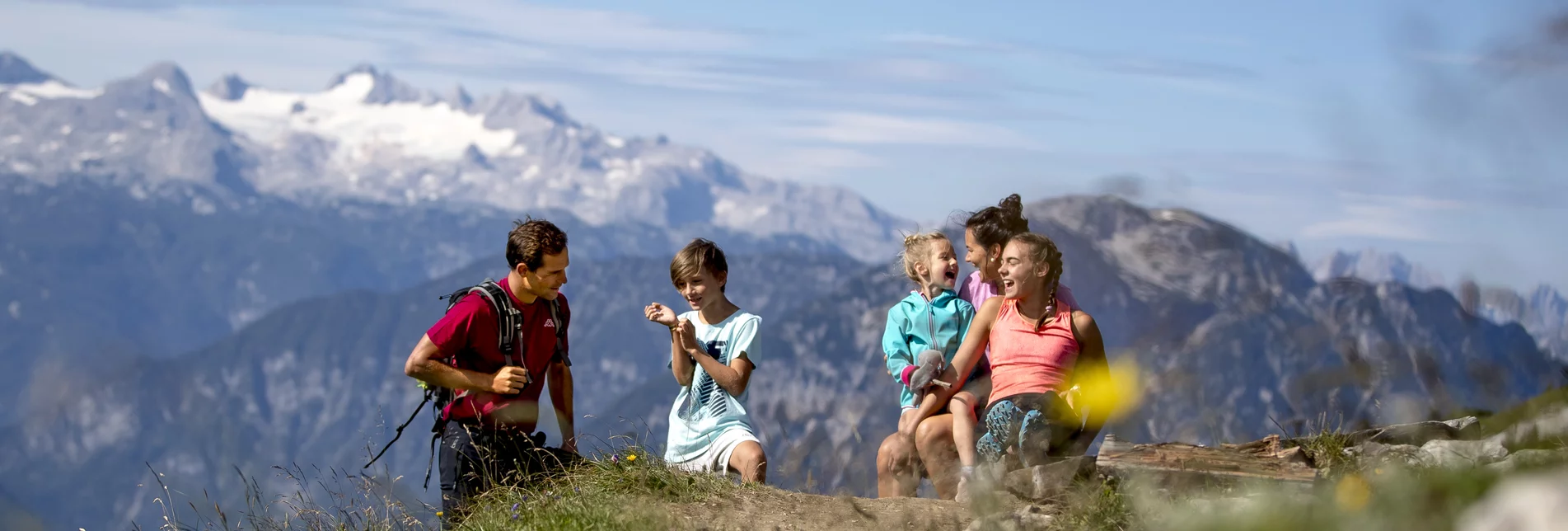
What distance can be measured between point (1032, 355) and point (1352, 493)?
2.68 meters

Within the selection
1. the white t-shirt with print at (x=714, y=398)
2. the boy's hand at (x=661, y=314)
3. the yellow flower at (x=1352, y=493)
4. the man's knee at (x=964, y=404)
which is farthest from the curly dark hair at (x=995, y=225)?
the yellow flower at (x=1352, y=493)

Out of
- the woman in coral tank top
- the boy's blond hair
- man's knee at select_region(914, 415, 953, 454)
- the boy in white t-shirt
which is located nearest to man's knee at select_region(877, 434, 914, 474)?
man's knee at select_region(914, 415, 953, 454)

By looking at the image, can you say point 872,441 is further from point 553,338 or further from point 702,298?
point 553,338

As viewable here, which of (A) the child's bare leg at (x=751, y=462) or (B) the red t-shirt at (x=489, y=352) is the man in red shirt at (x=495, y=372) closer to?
(B) the red t-shirt at (x=489, y=352)

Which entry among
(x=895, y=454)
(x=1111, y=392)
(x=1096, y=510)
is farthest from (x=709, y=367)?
(x=1096, y=510)

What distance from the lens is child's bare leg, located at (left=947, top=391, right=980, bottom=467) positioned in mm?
7117

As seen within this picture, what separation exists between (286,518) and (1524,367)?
5.34 meters

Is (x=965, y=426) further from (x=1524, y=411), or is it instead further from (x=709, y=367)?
(x=1524, y=411)

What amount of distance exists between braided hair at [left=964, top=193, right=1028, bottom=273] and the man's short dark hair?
7.75ft

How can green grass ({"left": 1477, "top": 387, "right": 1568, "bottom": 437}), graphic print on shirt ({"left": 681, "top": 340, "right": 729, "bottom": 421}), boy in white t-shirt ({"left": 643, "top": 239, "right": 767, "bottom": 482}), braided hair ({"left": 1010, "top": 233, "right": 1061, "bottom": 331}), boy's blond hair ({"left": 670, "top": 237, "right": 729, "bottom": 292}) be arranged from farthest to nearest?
graphic print on shirt ({"left": 681, "top": 340, "right": 729, "bottom": 421})
boy's blond hair ({"left": 670, "top": 237, "right": 729, "bottom": 292})
boy in white t-shirt ({"left": 643, "top": 239, "right": 767, "bottom": 482})
braided hair ({"left": 1010, "top": 233, "right": 1061, "bottom": 331})
green grass ({"left": 1477, "top": 387, "right": 1568, "bottom": 437})

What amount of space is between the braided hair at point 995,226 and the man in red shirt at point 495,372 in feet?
7.75

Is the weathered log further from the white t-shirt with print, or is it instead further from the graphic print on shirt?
the graphic print on shirt

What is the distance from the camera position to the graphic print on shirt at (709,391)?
7750 mm

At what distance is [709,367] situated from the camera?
748cm
